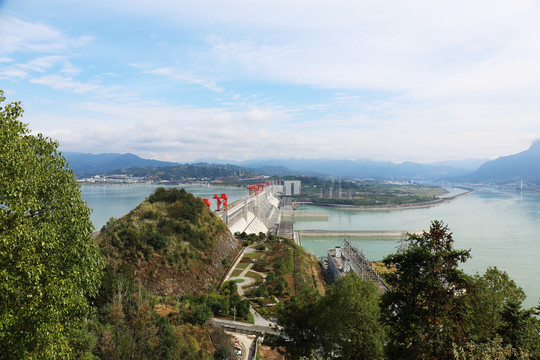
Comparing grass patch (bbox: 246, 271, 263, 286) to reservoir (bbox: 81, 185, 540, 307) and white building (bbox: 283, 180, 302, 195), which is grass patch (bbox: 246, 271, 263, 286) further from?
white building (bbox: 283, 180, 302, 195)

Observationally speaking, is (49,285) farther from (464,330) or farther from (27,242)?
(464,330)

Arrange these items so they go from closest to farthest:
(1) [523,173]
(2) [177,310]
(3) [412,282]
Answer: (3) [412,282] → (2) [177,310] → (1) [523,173]

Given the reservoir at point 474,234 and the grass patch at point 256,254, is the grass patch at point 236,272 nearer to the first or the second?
the grass patch at point 256,254

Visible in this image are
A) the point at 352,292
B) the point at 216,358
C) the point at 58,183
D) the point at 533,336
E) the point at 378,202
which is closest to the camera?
the point at 58,183

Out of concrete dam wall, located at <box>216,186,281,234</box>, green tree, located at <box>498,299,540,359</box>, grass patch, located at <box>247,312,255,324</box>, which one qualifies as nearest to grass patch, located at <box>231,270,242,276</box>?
grass patch, located at <box>247,312,255,324</box>

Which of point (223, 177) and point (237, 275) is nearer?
point (237, 275)

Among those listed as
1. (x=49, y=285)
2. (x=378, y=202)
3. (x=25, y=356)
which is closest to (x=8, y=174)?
(x=49, y=285)

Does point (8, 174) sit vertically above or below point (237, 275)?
above

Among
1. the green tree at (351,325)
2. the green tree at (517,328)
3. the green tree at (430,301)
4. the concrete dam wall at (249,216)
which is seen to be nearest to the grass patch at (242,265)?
the concrete dam wall at (249,216)
